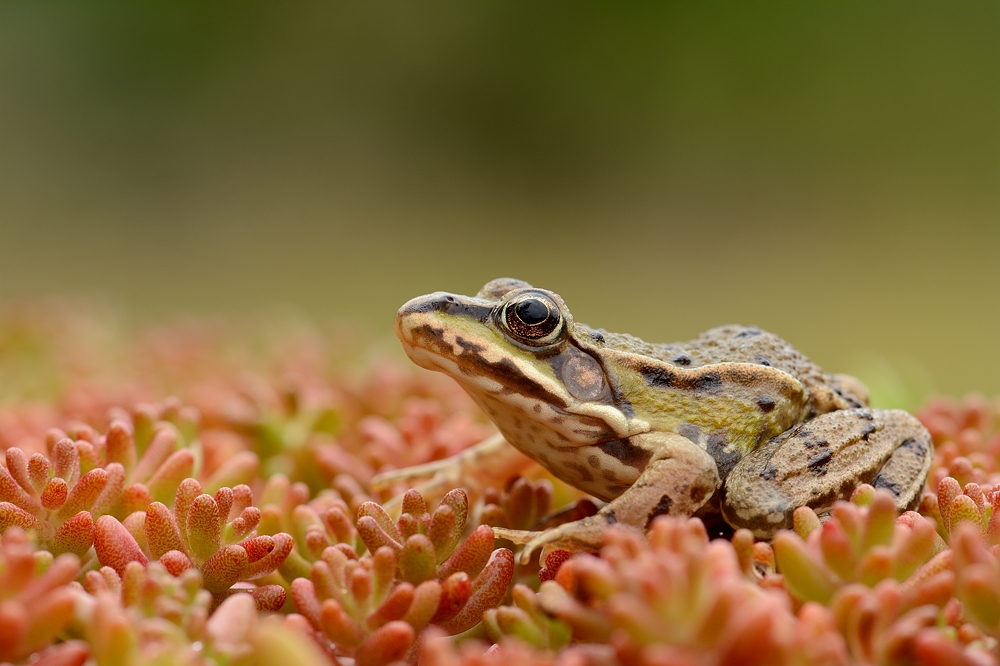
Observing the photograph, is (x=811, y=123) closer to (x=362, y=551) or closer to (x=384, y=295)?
(x=384, y=295)

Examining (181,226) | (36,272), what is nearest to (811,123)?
(181,226)

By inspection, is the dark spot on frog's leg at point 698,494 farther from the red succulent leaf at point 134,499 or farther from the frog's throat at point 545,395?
the red succulent leaf at point 134,499

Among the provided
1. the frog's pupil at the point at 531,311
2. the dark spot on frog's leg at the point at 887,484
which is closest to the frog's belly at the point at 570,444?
the frog's pupil at the point at 531,311

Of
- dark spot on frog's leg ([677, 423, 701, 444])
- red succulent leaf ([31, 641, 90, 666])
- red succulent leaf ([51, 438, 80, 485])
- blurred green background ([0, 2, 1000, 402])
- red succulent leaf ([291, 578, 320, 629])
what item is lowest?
red succulent leaf ([31, 641, 90, 666])

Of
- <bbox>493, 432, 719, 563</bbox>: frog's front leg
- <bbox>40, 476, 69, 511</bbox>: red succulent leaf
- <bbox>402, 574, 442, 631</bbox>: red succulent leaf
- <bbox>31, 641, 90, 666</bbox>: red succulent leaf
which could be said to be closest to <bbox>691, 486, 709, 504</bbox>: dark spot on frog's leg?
<bbox>493, 432, 719, 563</bbox>: frog's front leg

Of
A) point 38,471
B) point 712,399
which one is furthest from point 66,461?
point 712,399

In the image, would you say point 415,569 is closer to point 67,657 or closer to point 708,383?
point 67,657

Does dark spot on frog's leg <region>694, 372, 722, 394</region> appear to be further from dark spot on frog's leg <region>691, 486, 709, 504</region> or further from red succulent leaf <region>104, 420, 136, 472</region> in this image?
red succulent leaf <region>104, 420, 136, 472</region>
